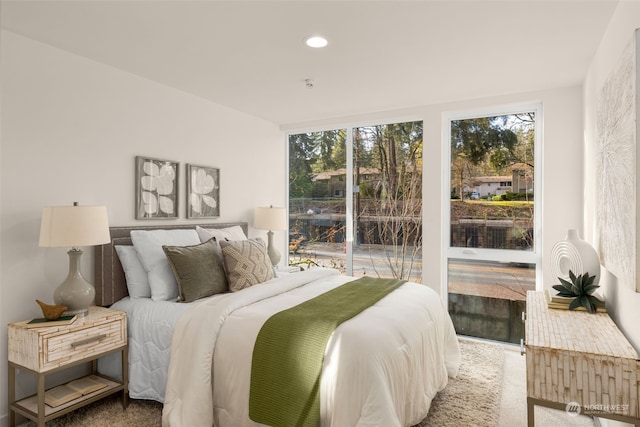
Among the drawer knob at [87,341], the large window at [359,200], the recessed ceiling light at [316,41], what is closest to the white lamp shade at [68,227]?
the drawer knob at [87,341]

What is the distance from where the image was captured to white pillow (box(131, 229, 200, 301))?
2.81m

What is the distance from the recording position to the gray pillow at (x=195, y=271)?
9.05 ft

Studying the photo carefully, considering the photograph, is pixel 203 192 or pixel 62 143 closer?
pixel 62 143

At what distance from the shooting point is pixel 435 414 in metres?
2.54

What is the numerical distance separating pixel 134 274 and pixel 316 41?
215 centimetres

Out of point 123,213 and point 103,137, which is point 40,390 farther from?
point 103,137

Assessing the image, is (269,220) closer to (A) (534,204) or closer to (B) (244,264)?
(B) (244,264)

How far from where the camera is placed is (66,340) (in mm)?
2271

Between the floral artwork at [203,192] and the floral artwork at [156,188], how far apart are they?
0.16 metres

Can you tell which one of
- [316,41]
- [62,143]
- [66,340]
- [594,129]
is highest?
[316,41]

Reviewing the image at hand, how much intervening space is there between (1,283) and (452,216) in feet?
12.8

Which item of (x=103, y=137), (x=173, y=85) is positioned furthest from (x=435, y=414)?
(x=173, y=85)

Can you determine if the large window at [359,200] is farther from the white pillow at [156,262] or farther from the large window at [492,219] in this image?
the white pillow at [156,262]
